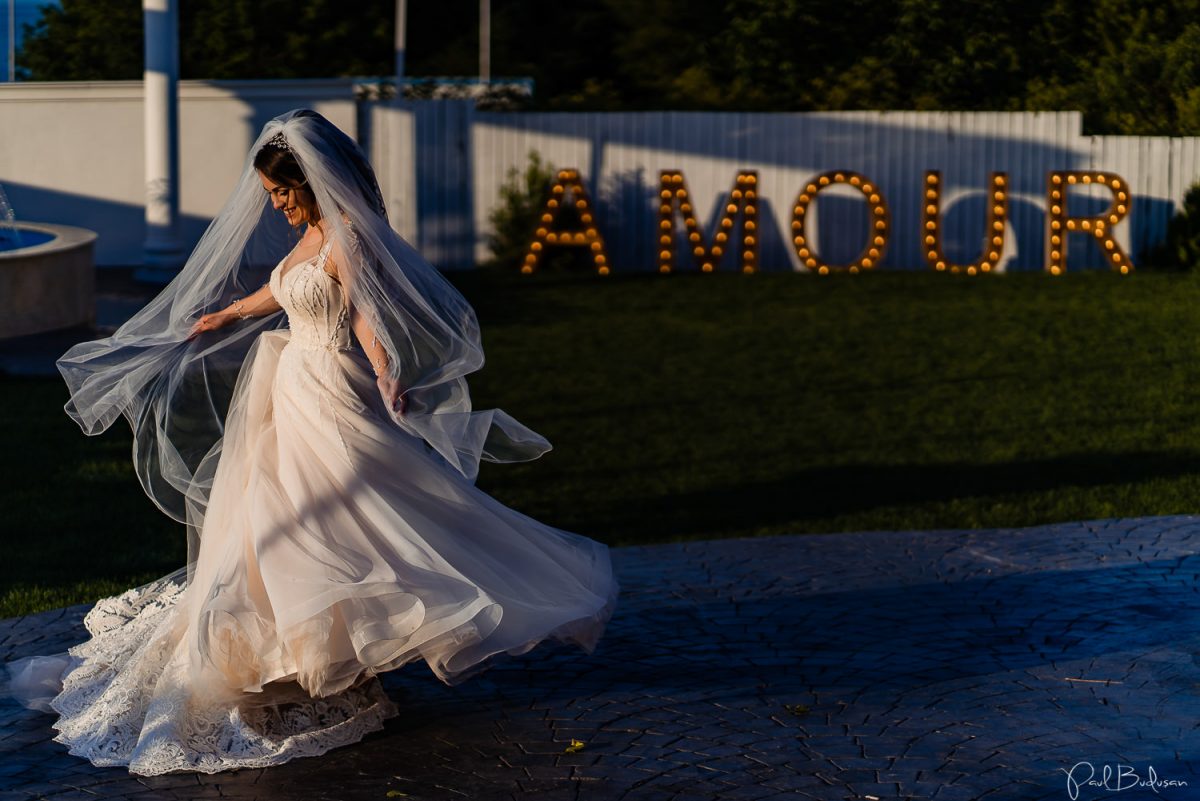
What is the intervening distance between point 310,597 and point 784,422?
767cm

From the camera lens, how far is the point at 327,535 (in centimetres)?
603

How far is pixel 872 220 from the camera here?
22953 millimetres

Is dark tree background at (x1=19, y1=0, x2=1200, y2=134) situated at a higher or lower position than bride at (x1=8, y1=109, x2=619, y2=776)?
higher

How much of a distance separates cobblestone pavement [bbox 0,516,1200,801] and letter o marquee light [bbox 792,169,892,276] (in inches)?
553

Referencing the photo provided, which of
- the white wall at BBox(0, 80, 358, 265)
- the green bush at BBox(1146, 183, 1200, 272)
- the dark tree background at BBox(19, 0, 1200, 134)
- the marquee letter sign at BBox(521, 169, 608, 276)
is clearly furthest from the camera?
the dark tree background at BBox(19, 0, 1200, 134)

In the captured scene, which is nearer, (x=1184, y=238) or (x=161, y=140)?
(x=161, y=140)

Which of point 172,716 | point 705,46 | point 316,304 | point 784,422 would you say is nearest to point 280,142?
point 316,304

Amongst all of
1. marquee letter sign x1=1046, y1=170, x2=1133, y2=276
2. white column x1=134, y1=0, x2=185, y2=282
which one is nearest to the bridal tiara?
white column x1=134, y1=0, x2=185, y2=282

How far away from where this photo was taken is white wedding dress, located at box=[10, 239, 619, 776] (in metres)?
5.88

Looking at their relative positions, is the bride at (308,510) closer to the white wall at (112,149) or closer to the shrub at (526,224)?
the shrub at (526,224)

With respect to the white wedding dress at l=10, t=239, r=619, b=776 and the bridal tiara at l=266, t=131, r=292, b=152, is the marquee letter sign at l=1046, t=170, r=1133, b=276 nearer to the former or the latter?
the white wedding dress at l=10, t=239, r=619, b=776

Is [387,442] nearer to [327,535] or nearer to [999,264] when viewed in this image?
[327,535]

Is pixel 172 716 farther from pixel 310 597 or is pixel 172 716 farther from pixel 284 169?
pixel 284 169

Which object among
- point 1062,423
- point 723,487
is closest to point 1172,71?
point 1062,423
